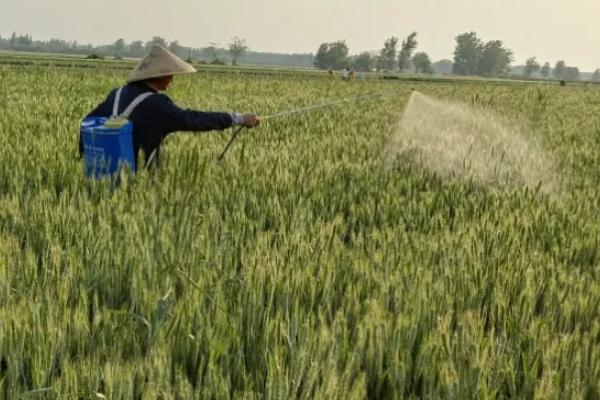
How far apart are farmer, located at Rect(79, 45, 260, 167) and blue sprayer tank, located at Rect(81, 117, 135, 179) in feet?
0.65

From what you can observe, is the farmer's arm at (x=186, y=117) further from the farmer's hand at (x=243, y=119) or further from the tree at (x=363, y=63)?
the tree at (x=363, y=63)

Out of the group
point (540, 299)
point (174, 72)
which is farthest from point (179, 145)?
point (540, 299)

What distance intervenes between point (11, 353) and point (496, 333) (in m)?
1.50

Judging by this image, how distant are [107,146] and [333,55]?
183509 mm

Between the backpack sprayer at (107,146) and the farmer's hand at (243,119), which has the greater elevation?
the farmer's hand at (243,119)

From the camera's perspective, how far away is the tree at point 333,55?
7126 inches

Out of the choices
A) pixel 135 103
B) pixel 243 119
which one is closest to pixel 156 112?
pixel 135 103

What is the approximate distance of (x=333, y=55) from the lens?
181750 millimetres

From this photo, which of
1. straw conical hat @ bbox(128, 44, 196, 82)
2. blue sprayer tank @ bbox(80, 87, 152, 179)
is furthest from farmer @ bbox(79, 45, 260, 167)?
blue sprayer tank @ bbox(80, 87, 152, 179)

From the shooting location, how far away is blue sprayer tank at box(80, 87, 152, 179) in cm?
390

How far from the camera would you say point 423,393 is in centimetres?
156

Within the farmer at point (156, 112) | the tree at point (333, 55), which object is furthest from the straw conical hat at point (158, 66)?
the tree at point (333, 55)

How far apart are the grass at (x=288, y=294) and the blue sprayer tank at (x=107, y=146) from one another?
0.15 metres

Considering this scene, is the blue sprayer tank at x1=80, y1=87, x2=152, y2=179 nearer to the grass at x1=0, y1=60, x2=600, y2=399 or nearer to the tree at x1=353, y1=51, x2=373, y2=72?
the grass at x1=0, y1=60, x2=600, y2=399
